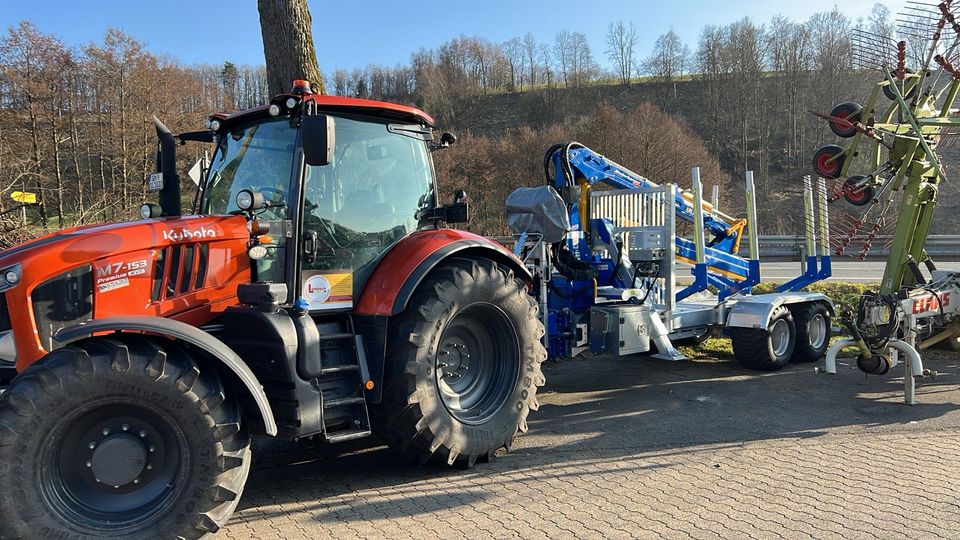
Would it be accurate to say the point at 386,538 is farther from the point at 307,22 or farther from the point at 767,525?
the point at 307,22

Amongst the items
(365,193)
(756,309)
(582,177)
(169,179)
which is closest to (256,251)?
(365,193)

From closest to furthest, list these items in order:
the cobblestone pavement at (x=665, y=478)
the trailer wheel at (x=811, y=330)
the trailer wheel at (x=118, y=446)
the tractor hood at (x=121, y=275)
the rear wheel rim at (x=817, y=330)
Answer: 1. the trailer wheel at (x=118, y=446)
2. the tractor hood at (x=121, y=275)
3. the cobblestone pavement at (x=665, y=478)
4. the trailer wheel at (x=811, y=330)
5. the rear wheel rim at (x=817, y=330)

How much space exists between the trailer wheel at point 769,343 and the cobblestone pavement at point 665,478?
959mm

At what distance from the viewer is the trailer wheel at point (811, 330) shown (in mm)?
7891

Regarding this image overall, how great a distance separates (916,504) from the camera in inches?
151

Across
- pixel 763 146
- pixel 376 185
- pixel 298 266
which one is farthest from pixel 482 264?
pixel 763 146

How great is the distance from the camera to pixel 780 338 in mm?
7734

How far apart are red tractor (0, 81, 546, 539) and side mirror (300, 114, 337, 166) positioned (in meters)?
0.01

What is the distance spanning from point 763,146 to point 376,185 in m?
49.8

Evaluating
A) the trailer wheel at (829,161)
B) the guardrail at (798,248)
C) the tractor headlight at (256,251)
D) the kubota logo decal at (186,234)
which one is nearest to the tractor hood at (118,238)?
the kubota logo decal at (186,234)

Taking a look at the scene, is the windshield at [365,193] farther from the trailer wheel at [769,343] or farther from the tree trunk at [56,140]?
the tree trunk at [56,140]

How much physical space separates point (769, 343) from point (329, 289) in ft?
17.2

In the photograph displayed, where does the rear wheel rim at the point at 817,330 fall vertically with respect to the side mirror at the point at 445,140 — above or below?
below

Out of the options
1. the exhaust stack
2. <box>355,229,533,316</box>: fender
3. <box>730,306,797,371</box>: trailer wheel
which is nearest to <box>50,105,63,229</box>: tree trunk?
the exhaust stack
